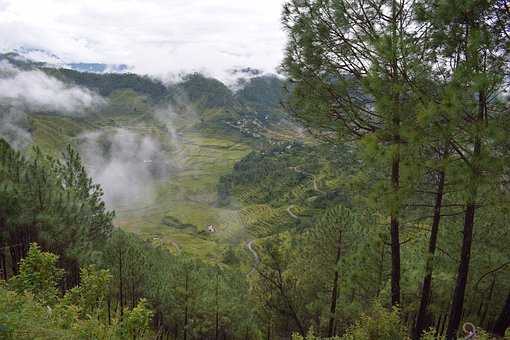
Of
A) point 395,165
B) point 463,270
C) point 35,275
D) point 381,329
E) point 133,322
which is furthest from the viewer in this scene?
point 35,275

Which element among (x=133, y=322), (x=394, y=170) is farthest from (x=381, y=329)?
(x=133, y=322)

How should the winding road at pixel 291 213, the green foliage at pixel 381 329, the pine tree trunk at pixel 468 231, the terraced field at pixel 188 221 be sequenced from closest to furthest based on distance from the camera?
1. the pine tree trunk at pixel 468 231
2. the green foliage at pixel 381 329
3. the terraced field at pixel 188 221
4. the winding road at pixel 291 213

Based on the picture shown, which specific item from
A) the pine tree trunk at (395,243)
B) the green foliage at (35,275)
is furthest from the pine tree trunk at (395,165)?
the green foliage at (35,275)

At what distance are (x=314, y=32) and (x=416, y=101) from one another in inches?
156

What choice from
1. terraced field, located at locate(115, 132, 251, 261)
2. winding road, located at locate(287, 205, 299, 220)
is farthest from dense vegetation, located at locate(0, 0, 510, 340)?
winding road, located at locate(287, 205, 299, 220)

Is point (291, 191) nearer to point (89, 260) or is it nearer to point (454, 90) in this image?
point (89, 260)

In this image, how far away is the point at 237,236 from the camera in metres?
137

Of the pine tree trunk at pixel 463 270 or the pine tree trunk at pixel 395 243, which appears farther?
the pine tree trunk at pixel 395 243

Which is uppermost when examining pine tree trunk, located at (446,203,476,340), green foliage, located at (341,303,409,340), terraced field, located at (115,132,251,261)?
pine tree trunk, located at (446,203,476,340)

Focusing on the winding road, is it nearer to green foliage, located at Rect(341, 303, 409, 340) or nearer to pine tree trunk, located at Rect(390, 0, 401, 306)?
pine tree trunk, located at Rect(390, 0, 401, 306)

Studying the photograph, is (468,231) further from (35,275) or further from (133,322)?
(35,275)

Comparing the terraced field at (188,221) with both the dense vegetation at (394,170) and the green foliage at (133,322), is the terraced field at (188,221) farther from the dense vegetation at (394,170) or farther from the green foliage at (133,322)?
the green foliage at (133,322)

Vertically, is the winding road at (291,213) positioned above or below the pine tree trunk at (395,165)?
below

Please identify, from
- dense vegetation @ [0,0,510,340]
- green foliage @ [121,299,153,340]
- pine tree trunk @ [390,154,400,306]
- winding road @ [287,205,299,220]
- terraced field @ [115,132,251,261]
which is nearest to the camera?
dense vegetation @ [0,0,510,340]
